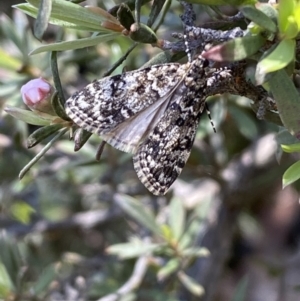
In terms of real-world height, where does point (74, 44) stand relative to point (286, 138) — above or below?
above

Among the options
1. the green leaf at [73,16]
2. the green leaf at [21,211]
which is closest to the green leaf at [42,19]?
the green leaf at [73,16]

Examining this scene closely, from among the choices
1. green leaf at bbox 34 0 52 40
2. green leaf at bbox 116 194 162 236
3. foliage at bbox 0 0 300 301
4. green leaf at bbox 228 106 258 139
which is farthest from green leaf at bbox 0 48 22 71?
green leaf at bbox 34 0 52 40

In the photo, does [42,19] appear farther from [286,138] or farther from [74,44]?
[286,138]

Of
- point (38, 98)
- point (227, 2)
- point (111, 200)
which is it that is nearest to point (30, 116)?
point (38, 98)

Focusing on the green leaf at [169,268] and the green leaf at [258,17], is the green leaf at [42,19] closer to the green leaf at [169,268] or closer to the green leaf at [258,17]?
the green leaf at [258,17]

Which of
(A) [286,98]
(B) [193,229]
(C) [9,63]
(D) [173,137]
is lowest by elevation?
(B) [193,229]

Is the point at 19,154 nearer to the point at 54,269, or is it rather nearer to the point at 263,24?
the point at 54,269
